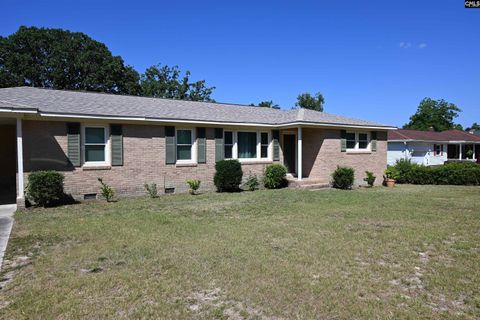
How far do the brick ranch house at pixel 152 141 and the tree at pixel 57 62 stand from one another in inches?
827

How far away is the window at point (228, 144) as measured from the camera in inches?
620

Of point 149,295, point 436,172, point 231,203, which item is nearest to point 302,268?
point 149,295

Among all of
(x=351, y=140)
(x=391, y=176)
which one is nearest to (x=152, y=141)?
(x=351, y=140)

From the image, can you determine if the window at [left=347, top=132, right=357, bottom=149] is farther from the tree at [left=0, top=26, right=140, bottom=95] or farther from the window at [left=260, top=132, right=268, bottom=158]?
the tree at [left=0, top=26, right=140, bottom=95]

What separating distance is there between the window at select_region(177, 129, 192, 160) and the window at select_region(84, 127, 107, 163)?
302 cm

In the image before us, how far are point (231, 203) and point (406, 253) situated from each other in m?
6.59

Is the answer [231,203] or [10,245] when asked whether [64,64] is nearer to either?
[231,203]

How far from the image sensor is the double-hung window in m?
12.2

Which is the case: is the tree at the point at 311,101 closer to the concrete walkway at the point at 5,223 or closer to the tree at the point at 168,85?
the tree at the point at 168,85

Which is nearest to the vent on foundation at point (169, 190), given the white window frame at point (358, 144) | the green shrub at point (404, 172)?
the white window frame at point (358, 144)

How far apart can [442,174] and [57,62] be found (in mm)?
34331

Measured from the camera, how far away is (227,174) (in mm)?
14320

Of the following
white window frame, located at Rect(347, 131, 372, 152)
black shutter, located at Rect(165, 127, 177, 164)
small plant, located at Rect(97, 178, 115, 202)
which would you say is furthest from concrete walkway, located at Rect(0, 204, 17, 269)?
white window frame, located at Rect(347, 131, 372, 152)

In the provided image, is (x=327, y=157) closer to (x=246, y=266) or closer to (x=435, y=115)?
(x=246, y=266)
